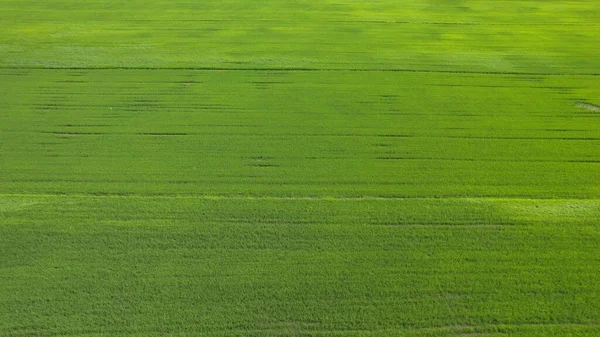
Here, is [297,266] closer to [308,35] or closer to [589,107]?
[589,107]

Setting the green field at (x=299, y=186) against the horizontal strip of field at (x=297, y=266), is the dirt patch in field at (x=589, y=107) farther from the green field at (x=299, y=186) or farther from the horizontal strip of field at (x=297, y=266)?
the horizontal strip of field at (x=297, y=266)

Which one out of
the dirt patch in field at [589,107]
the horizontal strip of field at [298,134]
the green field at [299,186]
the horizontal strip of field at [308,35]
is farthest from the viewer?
the horizontal strip of field at [308,35]

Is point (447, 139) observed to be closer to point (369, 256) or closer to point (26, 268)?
point (369, 256)

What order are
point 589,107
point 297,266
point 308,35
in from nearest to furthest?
1. point 297,266
2. point 589,107
3. point 308,35

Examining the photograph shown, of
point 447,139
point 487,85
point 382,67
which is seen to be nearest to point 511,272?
point 447,139

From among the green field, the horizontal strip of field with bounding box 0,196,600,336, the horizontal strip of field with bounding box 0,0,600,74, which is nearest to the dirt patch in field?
the green field

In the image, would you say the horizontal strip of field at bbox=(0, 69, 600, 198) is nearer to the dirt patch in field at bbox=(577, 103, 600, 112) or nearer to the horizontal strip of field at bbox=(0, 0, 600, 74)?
the dirt patch in field at bbox=(577, 103, 600, 112)

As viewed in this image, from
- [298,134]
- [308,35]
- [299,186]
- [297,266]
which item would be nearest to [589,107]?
[298,134]

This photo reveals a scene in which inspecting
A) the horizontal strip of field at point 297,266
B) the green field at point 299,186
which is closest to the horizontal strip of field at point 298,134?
the green field at point 299,186
